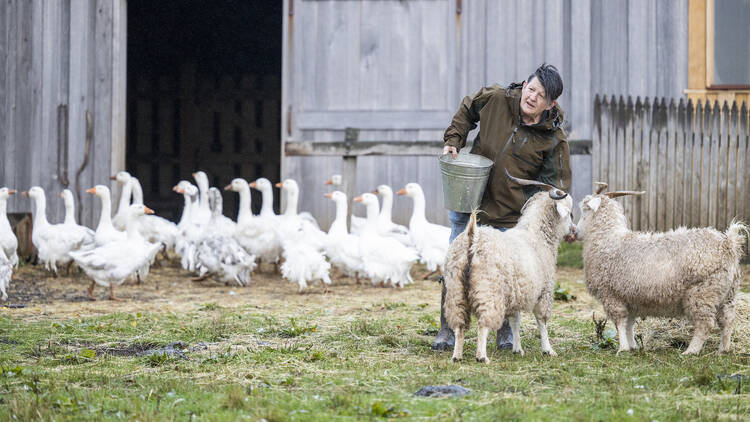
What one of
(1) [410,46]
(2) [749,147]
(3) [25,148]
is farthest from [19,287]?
(2) [749,147]

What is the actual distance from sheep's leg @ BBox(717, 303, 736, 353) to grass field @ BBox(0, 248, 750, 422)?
5.1 inches

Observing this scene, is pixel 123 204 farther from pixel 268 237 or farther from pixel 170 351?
pixel 170 351

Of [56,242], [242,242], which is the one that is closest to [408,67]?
[242,242]

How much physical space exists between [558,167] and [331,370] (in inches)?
92.2

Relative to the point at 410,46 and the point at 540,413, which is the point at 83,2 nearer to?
the point at 410,46

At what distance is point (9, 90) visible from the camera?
12852 millimetres

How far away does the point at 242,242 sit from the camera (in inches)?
458

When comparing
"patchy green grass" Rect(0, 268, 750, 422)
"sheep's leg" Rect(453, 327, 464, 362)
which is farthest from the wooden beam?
"sheep's leg" Rect(453, 327, 464, 362)

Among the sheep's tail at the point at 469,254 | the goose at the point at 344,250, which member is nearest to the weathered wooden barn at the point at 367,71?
the goose at the point at 344,250

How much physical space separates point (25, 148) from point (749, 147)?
34.6 feet

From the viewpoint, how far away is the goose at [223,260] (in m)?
10.8

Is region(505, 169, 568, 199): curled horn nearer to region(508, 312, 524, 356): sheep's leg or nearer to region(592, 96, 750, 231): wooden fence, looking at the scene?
region(508, 312, 524, 356): sheep's leg

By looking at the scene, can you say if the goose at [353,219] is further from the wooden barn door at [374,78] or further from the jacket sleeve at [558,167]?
the jacket sleeve at [558,167]

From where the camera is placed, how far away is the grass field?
4395 mm
